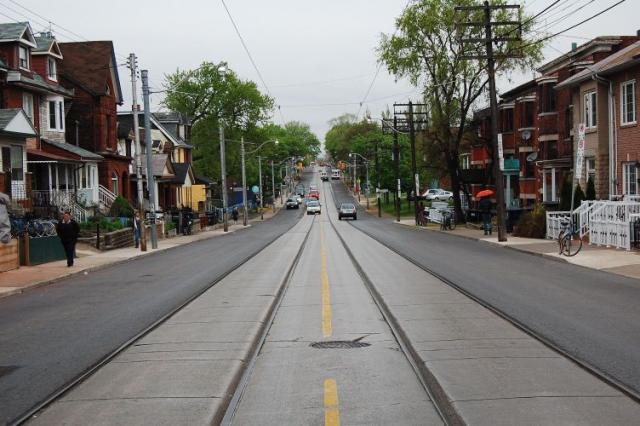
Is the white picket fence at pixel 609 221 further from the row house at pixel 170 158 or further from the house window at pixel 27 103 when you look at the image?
the row house at pixel 170 158

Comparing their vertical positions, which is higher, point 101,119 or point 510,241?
point 101,119

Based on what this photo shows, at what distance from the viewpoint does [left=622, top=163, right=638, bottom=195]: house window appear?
101ft

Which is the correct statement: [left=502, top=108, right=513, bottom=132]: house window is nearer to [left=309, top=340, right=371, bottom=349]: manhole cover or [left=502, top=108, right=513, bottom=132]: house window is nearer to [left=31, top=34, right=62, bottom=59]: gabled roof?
[left=31, top=34, right=62, bottom=59]: gabled roof

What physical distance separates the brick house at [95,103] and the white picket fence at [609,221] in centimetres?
2915

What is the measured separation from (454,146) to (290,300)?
3878 cm

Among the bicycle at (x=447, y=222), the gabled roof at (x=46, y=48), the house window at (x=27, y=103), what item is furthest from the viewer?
the bicycle at (x=447, y=222)

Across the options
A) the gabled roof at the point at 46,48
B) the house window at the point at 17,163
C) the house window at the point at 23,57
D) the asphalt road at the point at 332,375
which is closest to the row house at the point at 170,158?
the gabled roof at the point at 46,48

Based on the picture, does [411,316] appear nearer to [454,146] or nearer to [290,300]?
[290,300]

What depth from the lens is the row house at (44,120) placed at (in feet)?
119

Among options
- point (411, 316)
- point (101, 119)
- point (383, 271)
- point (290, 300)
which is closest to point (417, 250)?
point (383, 271)

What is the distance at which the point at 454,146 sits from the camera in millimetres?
51656

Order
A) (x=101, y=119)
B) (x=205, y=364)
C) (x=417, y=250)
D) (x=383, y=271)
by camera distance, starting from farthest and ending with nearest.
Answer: (x=101, y=119), (x=417, y=250), (x=383, y=271), (x=205, y=364)

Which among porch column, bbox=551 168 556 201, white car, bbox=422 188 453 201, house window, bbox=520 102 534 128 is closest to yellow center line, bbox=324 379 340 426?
porch column, bbox=551 168 556 201

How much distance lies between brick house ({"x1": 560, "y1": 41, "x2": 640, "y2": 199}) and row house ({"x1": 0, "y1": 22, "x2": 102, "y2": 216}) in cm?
2481
